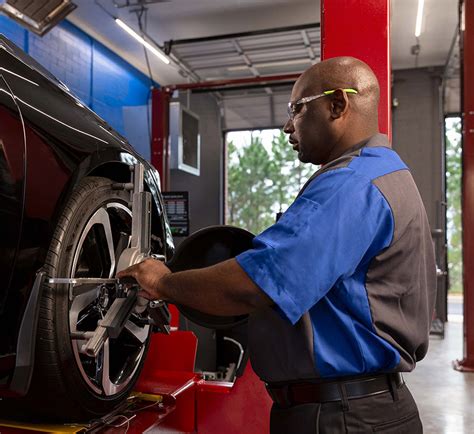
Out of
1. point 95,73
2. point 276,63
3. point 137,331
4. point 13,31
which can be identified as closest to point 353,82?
point 137,331

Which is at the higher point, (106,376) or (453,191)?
(453,191)

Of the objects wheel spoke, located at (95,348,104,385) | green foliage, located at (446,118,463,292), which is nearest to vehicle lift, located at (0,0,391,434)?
wheel spoke, located at (95,348,104,385)

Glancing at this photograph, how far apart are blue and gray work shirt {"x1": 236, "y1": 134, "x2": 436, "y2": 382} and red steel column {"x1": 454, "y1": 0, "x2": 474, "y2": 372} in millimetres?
4153

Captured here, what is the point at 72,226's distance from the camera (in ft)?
5.21

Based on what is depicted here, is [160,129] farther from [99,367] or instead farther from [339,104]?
[339,104]

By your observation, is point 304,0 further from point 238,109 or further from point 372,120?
point 372,120

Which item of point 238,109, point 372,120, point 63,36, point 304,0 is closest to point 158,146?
point 63,36

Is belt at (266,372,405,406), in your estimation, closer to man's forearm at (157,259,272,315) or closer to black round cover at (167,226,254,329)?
man's forearm at (157,259,272,315)

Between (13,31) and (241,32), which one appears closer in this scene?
(13,31)

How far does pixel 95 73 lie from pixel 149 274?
7.35 meters

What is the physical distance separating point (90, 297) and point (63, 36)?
642cm

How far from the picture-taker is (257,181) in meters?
11.5

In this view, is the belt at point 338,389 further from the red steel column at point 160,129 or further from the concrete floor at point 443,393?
A: the red steel column at point 160,129

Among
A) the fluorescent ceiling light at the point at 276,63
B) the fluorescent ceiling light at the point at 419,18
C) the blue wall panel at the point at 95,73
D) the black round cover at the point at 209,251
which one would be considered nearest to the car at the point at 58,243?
the black round cover at the point at 209,251
